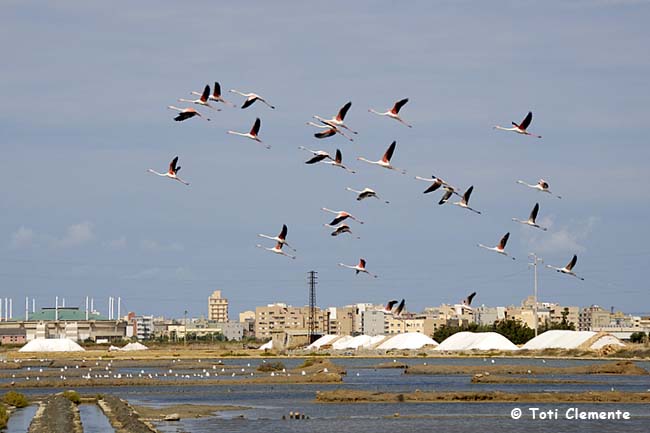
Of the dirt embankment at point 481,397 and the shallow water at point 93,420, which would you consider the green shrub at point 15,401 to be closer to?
the shallow water at point 93,420

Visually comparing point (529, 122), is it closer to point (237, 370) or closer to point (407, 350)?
point (237, 370)

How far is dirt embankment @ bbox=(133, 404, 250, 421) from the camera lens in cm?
5922

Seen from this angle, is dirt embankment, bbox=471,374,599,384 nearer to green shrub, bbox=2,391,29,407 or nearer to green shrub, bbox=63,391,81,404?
green shrub, bbox=63,391,81,404

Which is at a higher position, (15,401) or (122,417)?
(15,401)

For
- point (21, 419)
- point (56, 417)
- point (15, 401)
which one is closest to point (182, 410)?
point (56, 417)

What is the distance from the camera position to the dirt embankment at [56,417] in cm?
5079

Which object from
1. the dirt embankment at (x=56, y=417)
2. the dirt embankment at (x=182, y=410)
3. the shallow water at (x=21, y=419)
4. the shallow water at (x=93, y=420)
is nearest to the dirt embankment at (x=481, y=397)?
the dirt embankment at (x=182, y=410)

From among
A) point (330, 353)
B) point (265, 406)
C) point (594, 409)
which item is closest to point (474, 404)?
point (594, 409)

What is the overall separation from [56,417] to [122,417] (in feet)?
10.0

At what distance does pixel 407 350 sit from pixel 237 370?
76.0 m

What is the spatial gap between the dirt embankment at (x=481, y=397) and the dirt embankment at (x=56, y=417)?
545 inches

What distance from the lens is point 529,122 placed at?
51.0m

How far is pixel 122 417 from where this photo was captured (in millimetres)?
57125

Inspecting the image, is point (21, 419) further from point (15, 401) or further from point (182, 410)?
point (182, 410)
